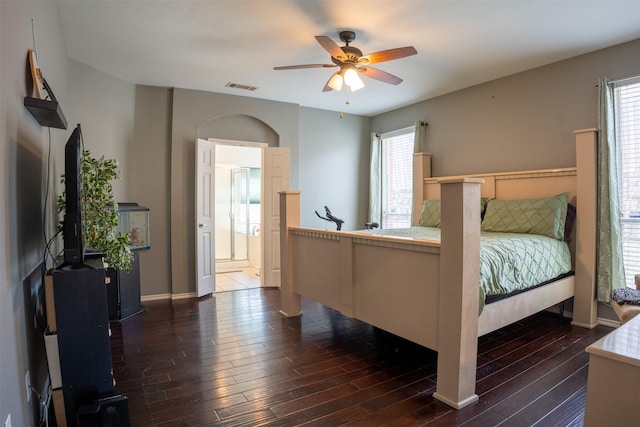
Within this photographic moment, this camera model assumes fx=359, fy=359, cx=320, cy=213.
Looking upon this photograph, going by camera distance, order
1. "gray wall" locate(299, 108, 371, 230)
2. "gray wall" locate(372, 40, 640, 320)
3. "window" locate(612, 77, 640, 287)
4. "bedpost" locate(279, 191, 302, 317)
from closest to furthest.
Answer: "window" locate(612, 77, 640, 287) → "gray wall" locate(372, 40, 640, 320) → "bedpost" locate(279, 191, 302, 317) → "gray wall" locate(299, 108, 371, 230)

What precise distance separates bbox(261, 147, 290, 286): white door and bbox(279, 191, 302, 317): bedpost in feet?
4.68

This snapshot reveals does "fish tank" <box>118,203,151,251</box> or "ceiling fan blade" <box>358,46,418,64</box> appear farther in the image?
"fish tank" <box>118,203,151,251</box>

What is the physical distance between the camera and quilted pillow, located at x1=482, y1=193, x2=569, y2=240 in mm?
3467

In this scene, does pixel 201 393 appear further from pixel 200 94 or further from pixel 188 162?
pixel 200 94

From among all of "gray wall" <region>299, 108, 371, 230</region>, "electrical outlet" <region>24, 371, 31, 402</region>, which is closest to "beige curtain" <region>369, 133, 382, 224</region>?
"gray wall" <region>299, 108, 371, 230</region>

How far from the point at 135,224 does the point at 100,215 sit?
5.28ft

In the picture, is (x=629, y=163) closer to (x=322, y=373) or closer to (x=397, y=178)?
(x=397, y=178)

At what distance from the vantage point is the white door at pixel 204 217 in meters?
4.69

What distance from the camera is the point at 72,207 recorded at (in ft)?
5.98

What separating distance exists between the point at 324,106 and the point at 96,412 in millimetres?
5000

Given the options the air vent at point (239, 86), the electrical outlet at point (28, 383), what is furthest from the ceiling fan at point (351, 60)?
the electrical outlet at point (28, 383)

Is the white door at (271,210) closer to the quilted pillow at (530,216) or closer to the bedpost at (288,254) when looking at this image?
the bedpost at (288,254)

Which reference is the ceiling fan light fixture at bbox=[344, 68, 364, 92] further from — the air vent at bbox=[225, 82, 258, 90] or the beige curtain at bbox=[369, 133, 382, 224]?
the beige curtain at bbox=[369, 133, 382, 224]

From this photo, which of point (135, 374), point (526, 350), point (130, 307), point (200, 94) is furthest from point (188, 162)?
point (526, 350)
